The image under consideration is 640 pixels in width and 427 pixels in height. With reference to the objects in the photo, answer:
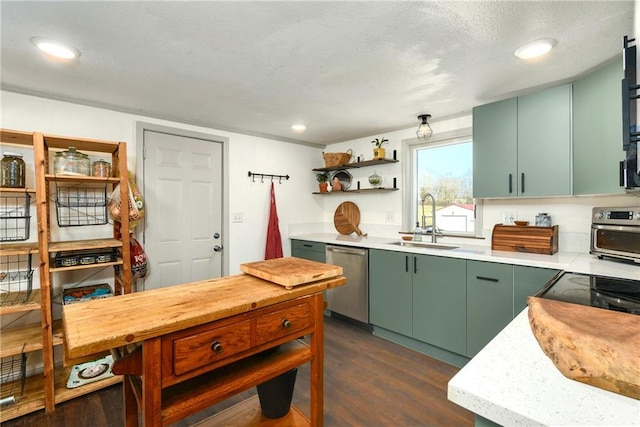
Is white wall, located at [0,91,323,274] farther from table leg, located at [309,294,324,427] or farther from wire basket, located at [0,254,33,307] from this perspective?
table leg, located at [309,294,324,427]

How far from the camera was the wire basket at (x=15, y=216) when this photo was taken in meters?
2.21

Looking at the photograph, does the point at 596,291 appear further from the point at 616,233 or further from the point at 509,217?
the point at 509,217

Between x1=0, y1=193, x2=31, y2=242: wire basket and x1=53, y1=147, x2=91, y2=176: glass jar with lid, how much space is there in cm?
38

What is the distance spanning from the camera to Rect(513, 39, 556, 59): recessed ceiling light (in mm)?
1665

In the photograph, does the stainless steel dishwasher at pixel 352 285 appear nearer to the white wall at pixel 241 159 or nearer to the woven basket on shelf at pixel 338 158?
the white wall at pixel 241 159

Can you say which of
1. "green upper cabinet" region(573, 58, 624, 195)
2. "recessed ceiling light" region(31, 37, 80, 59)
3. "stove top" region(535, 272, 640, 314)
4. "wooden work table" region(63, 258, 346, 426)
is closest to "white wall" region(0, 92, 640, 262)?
"green upper cabinet" region(573, 58, 624, 195)

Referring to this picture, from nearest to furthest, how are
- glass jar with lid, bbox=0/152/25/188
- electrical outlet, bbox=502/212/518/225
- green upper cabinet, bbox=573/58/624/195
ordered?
green upper cabinet, bbox=573/58/624/195 < glass jar with lid, bbox=0/152/25/188 < electrical outlet, bbox=502/212/518/225

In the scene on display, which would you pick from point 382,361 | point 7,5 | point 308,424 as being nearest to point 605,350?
point 308,424

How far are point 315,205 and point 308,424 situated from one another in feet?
10.0

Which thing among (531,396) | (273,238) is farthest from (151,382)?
(273,238)

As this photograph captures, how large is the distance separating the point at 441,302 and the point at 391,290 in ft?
1.62

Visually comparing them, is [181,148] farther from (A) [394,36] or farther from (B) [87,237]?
(A) [394,36]

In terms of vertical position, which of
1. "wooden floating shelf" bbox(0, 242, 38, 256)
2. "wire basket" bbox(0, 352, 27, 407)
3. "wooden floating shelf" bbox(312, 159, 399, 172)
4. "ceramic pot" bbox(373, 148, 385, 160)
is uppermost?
"ceramic pot" bbox(373, 148, 385, 160)

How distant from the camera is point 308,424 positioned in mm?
1572
